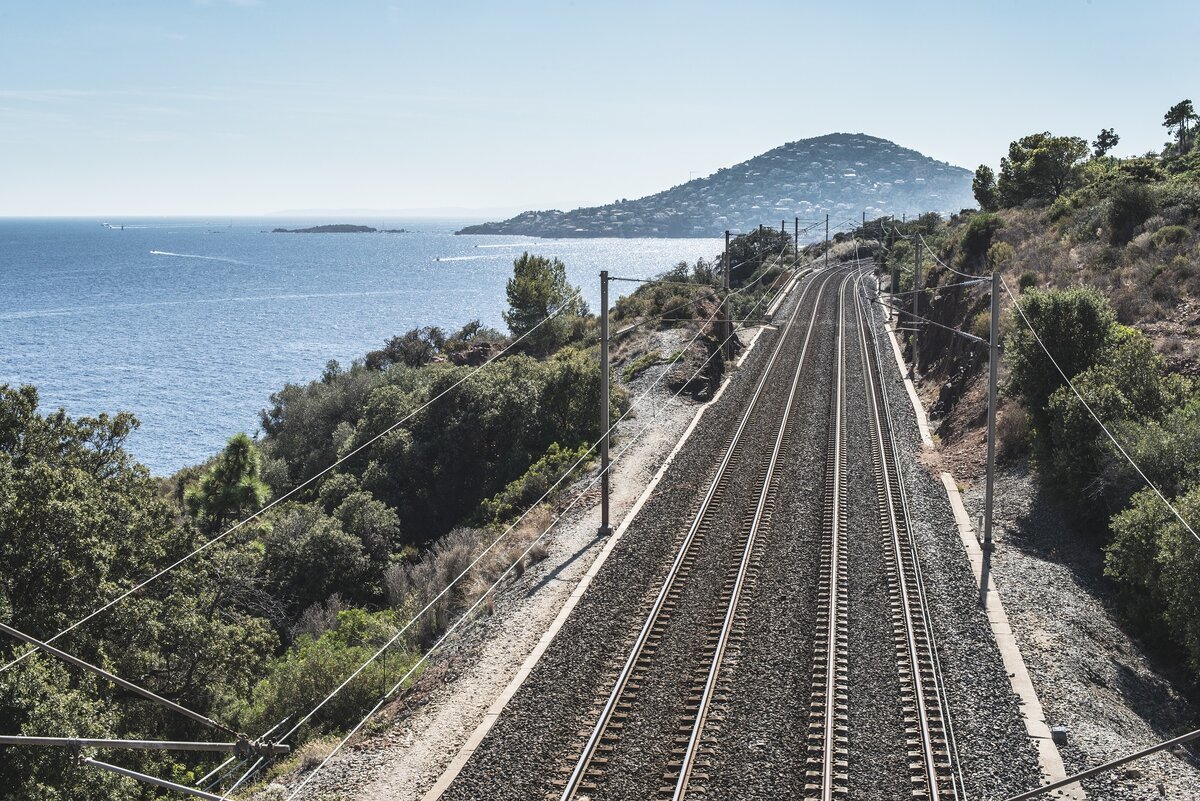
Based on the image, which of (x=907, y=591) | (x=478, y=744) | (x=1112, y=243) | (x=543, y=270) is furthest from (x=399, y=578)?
(x=543, y=270)

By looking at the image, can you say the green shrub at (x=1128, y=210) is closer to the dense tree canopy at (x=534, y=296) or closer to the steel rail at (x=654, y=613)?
the steel rail at (x=654, y=613)

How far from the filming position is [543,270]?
6769 centimetres

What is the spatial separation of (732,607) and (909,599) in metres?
3.38

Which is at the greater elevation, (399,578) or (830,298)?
(830,298)

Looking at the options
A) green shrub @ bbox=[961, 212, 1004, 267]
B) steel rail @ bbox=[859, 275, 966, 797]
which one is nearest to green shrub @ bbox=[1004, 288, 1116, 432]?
steel rail @ bbox=[859, 275, 966, 797]

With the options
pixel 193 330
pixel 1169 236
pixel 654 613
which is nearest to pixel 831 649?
pixel 654 613

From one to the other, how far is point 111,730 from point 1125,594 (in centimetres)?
1791

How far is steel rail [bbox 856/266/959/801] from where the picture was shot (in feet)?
39.3

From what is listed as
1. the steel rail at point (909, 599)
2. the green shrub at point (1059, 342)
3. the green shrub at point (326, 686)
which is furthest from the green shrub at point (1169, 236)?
the green shrub at point (326, 686)

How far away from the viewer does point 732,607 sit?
1659 centimetres

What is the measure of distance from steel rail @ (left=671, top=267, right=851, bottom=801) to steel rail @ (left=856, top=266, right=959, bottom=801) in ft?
9.33

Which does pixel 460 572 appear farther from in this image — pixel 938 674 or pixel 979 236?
pixel 979 236

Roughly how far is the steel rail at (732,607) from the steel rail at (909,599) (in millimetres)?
2844

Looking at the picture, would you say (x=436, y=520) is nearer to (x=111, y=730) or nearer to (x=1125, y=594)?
(x=111, y=730)
